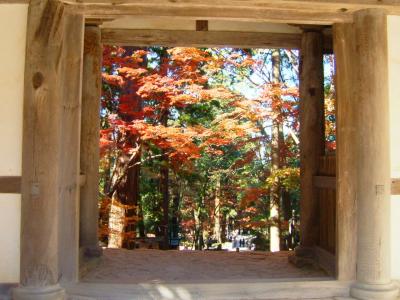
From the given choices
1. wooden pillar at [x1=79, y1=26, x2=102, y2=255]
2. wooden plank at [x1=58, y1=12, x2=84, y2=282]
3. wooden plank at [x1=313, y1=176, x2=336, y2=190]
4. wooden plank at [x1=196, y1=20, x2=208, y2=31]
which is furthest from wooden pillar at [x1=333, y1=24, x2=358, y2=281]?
wooden pillar at [x1=79, y1=26, x2=102, y2=255]

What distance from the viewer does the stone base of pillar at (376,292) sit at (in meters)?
4.00

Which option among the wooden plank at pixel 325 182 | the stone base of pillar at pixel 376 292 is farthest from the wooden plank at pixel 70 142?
the wooden plank at pixel 325 182

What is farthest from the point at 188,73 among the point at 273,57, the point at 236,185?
the point at 236,185

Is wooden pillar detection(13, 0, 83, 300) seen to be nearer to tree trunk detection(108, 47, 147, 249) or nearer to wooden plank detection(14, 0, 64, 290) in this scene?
wooden plank detection(14, 0, 64, 290)

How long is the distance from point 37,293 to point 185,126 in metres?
7.33

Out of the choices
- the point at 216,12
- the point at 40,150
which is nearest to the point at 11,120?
the point at 40,150

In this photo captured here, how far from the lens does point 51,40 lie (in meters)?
3.90

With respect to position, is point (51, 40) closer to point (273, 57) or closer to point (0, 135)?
point (0, 135)

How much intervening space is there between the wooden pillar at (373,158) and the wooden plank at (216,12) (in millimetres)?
345

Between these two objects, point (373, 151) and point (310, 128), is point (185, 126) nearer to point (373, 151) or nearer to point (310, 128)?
point (310, 128)

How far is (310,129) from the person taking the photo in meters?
5.89

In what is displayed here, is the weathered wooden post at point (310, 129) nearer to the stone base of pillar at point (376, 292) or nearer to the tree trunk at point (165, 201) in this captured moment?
the stone base of pillar at point (376, 292)

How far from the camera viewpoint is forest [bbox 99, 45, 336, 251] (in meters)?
9.24

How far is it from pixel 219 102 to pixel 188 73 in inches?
126
